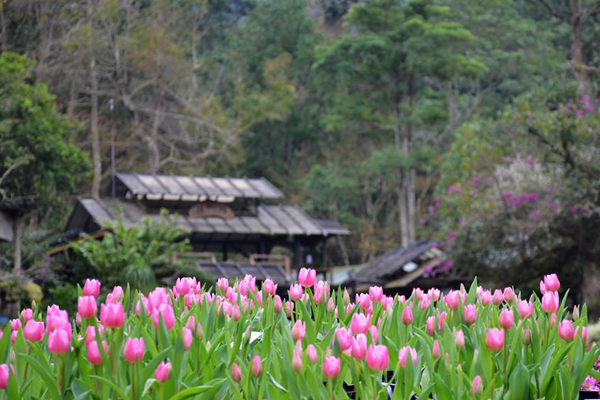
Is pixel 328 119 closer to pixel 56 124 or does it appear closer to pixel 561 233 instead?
pixel 56 124

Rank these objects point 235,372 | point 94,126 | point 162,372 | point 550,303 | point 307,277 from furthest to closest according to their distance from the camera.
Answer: point 94,126
point 307,277
point 550,303
point 235,372
point 162,372

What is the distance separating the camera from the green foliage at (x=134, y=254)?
78.1 ft

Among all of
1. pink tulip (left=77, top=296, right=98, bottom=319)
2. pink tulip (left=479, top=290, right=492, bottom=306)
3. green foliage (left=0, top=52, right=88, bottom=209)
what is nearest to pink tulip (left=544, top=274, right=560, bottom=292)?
pink tulip (left=479, top=290, right=492, bottom=306)

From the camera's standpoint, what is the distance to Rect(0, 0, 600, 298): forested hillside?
37062 millimetres

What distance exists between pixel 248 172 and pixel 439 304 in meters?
41.5

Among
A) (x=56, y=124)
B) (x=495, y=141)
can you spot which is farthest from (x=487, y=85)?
(x=56, y=124)

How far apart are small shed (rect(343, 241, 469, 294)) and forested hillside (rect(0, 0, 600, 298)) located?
180 inches

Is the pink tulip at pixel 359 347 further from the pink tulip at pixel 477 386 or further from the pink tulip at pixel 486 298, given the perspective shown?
the pink tulip at pixel 486 298

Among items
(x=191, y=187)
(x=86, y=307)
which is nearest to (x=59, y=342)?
(x=86, y=307)

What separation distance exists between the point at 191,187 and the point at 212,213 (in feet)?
3.66

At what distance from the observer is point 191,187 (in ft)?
99.3

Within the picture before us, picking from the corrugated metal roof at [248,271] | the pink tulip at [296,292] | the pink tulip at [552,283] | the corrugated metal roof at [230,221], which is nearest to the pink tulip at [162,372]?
the pink tulip at [296,292]

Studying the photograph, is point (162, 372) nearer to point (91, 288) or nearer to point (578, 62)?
point (91, 288)

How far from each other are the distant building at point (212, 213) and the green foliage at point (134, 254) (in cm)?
258
